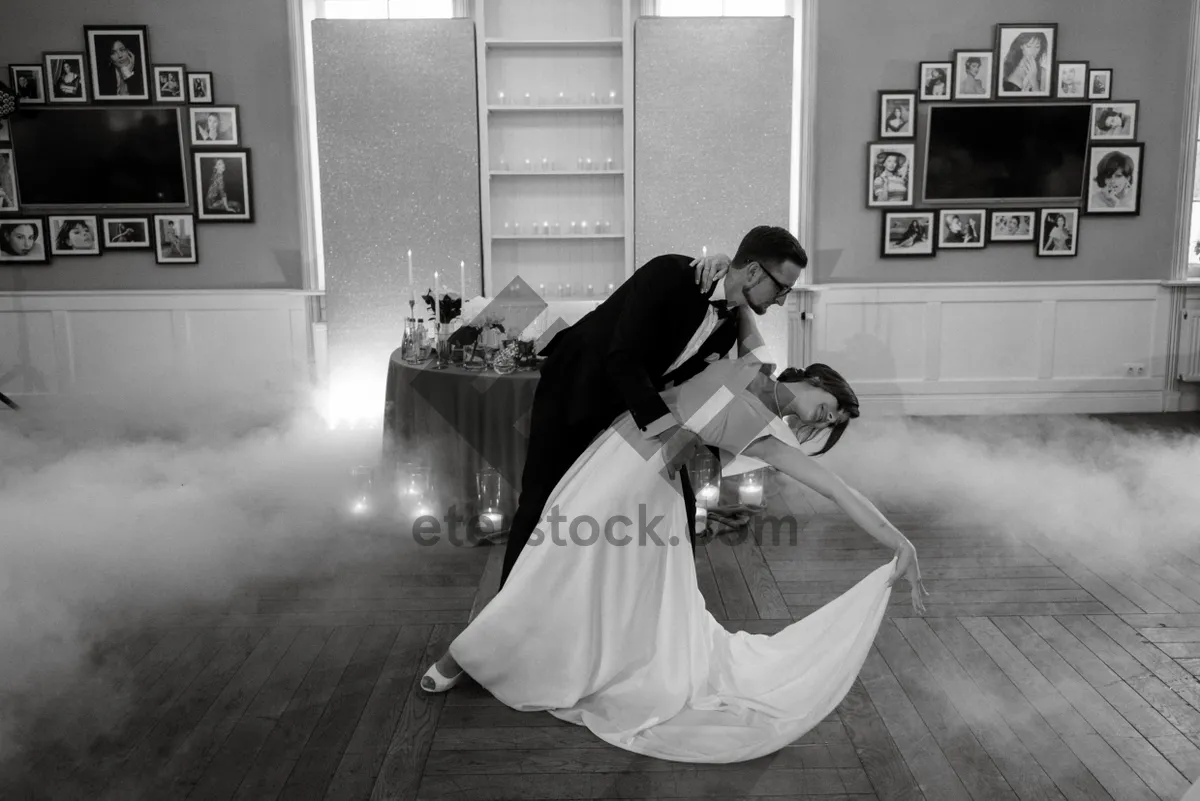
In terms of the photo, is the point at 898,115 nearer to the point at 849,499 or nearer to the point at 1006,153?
the point at 1006,153

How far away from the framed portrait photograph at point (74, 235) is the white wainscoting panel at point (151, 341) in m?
0.30

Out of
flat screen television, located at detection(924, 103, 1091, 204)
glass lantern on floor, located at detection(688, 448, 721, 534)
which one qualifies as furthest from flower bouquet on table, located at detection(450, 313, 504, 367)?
flat screen television, located at detection(924, 103, 1091, 204)

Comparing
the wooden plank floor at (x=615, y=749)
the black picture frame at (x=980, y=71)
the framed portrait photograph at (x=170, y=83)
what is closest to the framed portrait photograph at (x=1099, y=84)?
the black picture frame at (x=980, y=71)

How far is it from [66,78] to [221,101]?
1049mm

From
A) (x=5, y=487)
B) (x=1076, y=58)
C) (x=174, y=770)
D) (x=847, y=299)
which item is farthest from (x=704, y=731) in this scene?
(x=1076, y=58)

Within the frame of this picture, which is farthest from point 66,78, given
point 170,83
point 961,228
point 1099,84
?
point 1099,84

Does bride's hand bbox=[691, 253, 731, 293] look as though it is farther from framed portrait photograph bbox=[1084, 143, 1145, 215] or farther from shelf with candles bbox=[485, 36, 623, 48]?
framed portrait photograph bbox=[1084, 143, 1145, 215]

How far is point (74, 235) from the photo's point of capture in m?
6.61

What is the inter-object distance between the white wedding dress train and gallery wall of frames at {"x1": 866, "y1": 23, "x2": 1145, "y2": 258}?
4.52m

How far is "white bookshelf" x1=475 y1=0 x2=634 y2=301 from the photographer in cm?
639

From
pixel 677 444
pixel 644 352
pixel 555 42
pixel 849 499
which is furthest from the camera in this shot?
pixel 555 42

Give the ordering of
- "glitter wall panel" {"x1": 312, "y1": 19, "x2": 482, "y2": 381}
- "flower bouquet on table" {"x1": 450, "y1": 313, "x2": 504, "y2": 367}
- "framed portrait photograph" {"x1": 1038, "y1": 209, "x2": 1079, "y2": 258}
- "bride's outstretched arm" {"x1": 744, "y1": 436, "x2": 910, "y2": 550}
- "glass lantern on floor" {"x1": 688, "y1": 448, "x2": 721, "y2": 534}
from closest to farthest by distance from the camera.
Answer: "bride's outstretched arm" {"x1": 744, "y1": 436, "x2": 910, "y2": 550} → "flower bouquet on table" {"x1": 450, "y1": 313, "x2": 504, "y2": 367} → "glass lantern on floor" {"x1": 688, "y1": 448, "x2": 721, "y2": 534} → "glitter wall panel" {"x1": 312, "y1": 19, "x2": 482, "y2": 381} → "framed portrait photograph" {"x1": 1038, "y1": 209, "x2": 1079, "y2": 258}

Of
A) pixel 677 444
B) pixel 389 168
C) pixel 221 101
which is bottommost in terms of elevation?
pixel 677 444

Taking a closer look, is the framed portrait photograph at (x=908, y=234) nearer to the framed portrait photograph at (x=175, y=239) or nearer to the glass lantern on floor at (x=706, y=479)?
the glass lantern on floor at (x=706, y=479)
